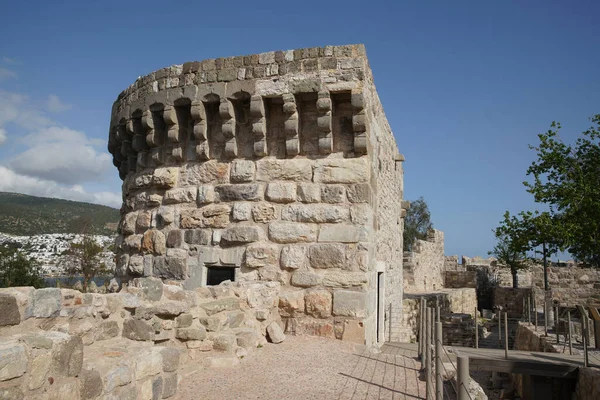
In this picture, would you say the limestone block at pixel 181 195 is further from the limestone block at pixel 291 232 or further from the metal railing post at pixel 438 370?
the metal railing post at pixel 438 370

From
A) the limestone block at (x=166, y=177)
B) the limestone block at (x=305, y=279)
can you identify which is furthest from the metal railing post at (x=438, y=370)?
the limestone block at (x=166, y=177)

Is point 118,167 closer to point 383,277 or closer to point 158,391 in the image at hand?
point 383,277

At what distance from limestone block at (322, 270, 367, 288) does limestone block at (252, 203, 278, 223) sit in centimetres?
113

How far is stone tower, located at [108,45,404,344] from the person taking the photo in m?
6.25

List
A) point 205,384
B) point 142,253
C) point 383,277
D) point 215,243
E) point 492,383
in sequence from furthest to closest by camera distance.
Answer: point 492,383
point 383,277
point 142,253
point 215,243
point 205,384

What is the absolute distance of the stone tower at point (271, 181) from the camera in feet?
20.5

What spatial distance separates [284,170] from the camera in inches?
262

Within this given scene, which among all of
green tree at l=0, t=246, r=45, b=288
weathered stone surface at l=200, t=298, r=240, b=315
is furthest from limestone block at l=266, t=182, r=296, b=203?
green tree at l=0, t=246, r=45, b=288

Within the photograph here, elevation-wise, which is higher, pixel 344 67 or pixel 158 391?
pixel 344 67

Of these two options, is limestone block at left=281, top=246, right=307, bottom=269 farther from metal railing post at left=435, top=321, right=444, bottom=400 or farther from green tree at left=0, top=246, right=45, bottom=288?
green tree at left=0, top=246, right=45, bottom=288

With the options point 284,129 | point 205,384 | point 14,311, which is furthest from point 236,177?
point 14,311

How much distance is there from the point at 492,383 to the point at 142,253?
7.92 meters

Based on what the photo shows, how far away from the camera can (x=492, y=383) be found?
10180mm

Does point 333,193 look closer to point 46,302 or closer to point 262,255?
point 262,255
